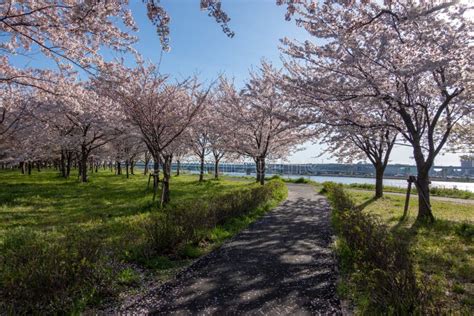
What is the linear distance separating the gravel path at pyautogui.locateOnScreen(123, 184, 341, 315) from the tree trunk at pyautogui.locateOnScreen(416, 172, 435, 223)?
169 inches

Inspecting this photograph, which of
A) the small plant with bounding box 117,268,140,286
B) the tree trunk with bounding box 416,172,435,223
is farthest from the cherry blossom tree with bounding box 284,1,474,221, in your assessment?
the small plant with bounding box 117,268,140,286

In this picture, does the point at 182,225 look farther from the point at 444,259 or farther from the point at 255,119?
the point at 255,119

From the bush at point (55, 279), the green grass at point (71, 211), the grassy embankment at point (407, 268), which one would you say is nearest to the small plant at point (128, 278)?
the bush at point (55, 279)

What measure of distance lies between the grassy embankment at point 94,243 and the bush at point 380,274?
2913mm

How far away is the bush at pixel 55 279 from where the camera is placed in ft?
10.9

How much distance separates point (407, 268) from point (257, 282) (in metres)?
2.14

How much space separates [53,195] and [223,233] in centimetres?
1114

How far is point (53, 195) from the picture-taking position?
14492 millimetres

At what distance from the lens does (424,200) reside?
9578 millimetres

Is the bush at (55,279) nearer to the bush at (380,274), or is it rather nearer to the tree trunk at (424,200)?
the bush at (380,274)

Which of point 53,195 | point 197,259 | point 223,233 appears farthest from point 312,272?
point 53,195

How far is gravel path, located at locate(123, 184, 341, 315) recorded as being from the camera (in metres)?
3.78

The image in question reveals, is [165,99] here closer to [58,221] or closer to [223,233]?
[58,221]

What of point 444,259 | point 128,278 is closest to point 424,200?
point 444,259
